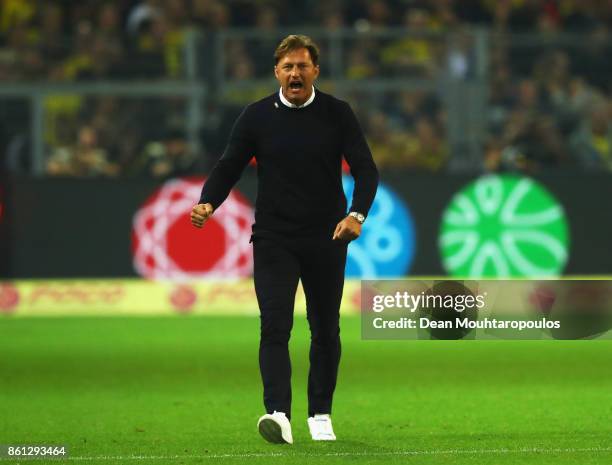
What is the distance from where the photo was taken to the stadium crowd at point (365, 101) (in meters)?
15.4

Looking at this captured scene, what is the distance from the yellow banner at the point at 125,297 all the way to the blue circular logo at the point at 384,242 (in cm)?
21

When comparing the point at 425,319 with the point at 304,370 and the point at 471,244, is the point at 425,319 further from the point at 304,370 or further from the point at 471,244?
the point at 471,244

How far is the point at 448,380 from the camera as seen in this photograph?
9992 millimetres

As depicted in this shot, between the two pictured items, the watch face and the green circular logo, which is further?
the green circular logo

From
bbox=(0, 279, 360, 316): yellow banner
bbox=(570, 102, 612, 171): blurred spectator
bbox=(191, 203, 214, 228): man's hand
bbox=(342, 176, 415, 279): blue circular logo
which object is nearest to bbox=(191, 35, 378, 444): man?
bbox=(191, 203, 214, 228): man's hand

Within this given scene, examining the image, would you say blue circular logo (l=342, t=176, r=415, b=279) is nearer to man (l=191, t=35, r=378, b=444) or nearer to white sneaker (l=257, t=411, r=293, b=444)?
man (l=191, t=35, r=378, b=444)

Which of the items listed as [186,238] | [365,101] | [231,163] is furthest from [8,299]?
[231,163]

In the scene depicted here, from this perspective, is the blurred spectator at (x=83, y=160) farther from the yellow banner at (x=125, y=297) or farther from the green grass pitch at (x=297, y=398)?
the green grass pitch at (x=297, y=398)

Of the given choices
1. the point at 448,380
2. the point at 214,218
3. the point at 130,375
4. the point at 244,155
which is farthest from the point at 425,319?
the point at 214,218

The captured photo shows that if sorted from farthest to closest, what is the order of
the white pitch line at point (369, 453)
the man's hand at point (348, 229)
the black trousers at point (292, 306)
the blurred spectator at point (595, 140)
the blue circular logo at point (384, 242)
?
the blurred spectator at point (595, 140)
the blue circular logo at point (384, 242)
the black trousers at point (292, 306)
the man's hand at point (348, 229)
the white pitch line at point (369, 453)

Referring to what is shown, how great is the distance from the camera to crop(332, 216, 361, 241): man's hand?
22.5ft

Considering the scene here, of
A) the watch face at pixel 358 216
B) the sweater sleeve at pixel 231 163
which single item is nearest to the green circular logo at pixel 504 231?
the sweater sleeve at pixel 231 163

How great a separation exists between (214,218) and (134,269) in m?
0.99

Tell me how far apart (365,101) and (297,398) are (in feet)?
22.0
